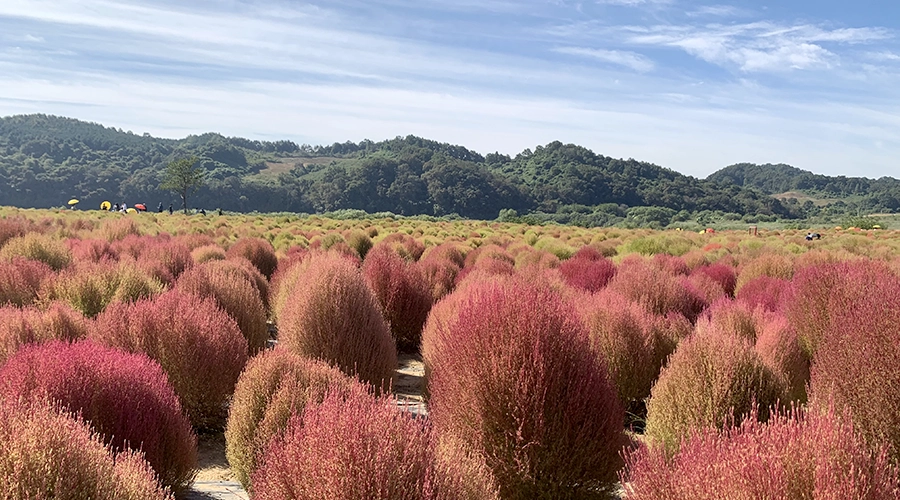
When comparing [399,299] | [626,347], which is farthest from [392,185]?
[626,347]

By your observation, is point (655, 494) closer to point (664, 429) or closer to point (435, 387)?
point (435, 387)

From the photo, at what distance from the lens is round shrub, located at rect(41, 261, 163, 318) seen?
7.18m

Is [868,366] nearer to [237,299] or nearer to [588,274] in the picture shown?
[237,299]

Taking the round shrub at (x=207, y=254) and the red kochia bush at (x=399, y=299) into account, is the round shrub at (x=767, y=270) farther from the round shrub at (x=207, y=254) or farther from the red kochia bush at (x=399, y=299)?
the round shrub at (x=207, y=254)

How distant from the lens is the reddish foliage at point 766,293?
8430mm

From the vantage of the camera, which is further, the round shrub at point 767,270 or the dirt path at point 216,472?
the round shrub at point 767,270

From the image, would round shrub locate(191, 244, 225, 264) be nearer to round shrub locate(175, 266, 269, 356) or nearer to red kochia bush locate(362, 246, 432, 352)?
red kochia bush locate(362, 246, 432, 352)

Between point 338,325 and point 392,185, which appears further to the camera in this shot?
point 392,185

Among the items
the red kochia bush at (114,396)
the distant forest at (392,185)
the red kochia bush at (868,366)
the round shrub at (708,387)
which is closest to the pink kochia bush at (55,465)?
the red kochia bush at (114,396)

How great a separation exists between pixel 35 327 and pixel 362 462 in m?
4.03

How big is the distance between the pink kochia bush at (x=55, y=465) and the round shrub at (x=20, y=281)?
543cm

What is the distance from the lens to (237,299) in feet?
23.7

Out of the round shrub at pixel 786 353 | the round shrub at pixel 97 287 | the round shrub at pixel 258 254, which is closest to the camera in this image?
the round shrub at pixel 786 353

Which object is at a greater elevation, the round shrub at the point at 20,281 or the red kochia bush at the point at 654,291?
the red kochia bush at the point at 654,291
